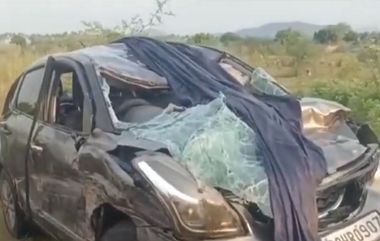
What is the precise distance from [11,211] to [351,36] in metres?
17.1

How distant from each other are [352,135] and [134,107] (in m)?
1.48

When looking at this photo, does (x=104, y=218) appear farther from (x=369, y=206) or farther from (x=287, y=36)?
(x=287, y=36)

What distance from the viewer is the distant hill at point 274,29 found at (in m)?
18.0

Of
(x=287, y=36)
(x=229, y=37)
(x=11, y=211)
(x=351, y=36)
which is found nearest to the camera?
(x=11, y=211)

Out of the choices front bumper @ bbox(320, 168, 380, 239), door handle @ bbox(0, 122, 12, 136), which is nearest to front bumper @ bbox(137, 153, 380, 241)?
front bumper @ bbox(320, 168, 380, 239)

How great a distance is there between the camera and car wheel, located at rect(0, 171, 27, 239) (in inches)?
274

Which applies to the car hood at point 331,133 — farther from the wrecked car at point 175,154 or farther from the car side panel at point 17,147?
the car side panel at point 17,147

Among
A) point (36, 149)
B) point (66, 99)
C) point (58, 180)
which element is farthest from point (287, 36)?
point (58, 180)

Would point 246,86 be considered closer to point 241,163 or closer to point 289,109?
point 289,109

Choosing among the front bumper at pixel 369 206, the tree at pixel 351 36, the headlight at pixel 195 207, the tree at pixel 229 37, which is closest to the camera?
the headlight at pixel 195 207

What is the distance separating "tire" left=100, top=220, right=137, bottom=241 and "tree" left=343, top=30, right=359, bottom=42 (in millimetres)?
17763

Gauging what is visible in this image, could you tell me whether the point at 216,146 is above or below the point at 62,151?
above

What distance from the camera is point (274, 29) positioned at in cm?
1883

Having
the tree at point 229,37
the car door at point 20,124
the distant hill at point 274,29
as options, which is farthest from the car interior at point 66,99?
the distant hill at point 274,29
